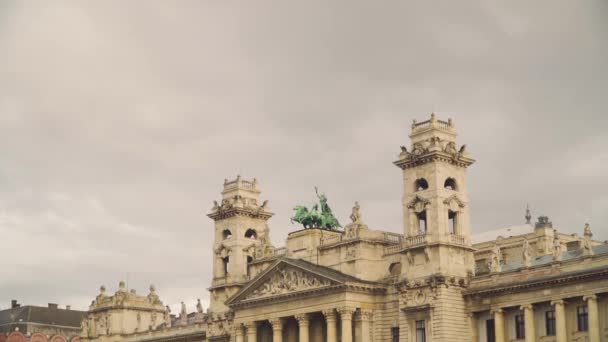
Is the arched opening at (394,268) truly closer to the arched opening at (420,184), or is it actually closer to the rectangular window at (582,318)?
the arched opening at (420,184)

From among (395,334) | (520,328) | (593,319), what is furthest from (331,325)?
(593,319)

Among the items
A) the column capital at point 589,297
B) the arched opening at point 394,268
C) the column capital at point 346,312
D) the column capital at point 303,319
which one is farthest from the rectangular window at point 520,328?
the column capital at point 303,319

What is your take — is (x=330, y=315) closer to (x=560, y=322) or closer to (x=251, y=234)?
(x=560, y=322)

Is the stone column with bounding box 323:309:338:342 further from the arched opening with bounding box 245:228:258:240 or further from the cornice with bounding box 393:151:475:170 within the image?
the arched opening with bounding box 245:228:258:240

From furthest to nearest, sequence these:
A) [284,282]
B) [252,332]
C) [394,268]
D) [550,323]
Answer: [252,332], [284,282], [394,268], [550,323]

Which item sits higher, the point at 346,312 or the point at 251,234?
the point at 251,234

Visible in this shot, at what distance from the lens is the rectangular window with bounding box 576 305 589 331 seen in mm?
74188

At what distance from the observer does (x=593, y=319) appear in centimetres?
7238

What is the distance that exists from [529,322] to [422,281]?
344 inches

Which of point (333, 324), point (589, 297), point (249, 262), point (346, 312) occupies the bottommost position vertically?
point (333, 324)

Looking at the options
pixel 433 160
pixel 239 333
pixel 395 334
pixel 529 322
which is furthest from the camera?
pixel 239 333

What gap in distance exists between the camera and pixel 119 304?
4734 inches

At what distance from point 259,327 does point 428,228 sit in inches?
847

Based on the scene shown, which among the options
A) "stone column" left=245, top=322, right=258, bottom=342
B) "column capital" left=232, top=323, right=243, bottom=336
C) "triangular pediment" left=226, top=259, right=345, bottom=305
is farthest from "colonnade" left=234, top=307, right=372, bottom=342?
"column capital" left=232, top=323, right=243, bottom=336
